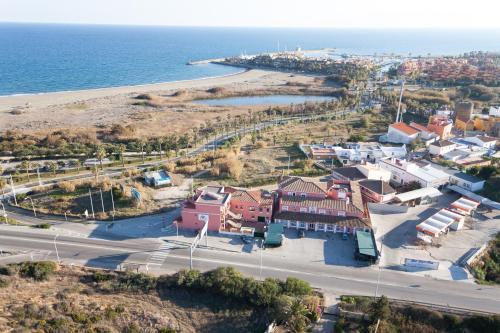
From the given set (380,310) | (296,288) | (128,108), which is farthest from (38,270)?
(128,108)

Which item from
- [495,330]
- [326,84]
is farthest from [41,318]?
[326,84]

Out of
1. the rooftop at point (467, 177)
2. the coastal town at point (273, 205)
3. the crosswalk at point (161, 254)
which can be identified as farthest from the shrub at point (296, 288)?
the rooftop at point (467, 177)

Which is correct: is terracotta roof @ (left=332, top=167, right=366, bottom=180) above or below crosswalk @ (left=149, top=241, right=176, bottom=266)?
above

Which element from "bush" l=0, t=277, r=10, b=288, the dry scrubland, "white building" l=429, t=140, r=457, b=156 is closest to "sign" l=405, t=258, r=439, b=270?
the dry scrubland

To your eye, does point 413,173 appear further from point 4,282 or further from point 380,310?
point 4,282

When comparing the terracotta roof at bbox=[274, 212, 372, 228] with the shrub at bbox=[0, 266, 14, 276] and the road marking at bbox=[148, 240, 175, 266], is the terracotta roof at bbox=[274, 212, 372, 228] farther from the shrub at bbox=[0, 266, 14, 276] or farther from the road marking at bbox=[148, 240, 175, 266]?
the shrub at bbox=[0, 266, 14, 276]
